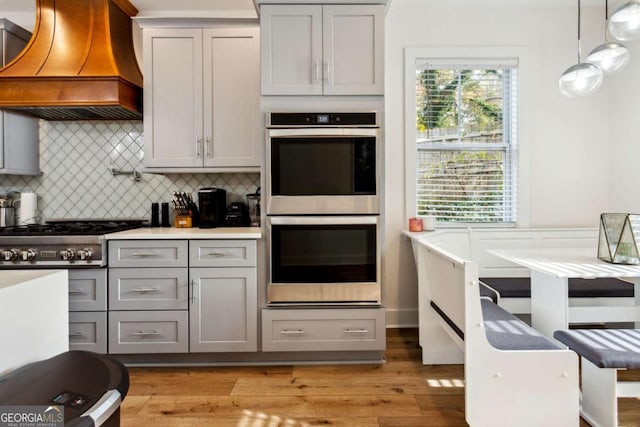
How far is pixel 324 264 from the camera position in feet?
8.13

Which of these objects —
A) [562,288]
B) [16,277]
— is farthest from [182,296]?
[562,288]

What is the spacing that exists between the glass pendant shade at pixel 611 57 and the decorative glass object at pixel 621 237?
0.74m

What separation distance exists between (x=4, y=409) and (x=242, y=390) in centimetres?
164

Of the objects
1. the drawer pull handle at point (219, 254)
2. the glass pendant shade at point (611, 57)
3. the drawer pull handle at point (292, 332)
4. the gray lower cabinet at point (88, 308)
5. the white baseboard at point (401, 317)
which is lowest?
the white baseboard at point (401, 317)

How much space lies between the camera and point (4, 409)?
2.40ft

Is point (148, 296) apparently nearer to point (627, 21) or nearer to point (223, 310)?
point (223, 310)

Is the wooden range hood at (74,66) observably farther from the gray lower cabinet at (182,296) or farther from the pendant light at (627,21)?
the pendant light at (627,21)

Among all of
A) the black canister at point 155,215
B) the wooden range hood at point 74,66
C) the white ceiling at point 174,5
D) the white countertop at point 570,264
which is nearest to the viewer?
the white countertop at point 570,264

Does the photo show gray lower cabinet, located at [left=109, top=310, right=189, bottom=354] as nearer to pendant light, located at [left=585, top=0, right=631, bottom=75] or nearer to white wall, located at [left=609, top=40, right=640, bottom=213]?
pendant light, located at [left=585, top=0, right=631, bottom=75]

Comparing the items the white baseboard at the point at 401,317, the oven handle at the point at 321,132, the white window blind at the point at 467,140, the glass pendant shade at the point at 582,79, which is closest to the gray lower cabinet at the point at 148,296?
the oven handle at the point at 321,132

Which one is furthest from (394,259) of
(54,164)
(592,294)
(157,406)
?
(54,164)

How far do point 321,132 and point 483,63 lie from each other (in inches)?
65.9

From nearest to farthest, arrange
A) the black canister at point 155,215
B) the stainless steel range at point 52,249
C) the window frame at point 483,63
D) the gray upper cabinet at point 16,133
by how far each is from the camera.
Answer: the stainless steel range at point 52,249 → the gray upper cabinet at point 16,133 → the black canister at point 155,215 → the window frame at point 483,63

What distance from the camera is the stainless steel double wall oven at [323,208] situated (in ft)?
8.06
